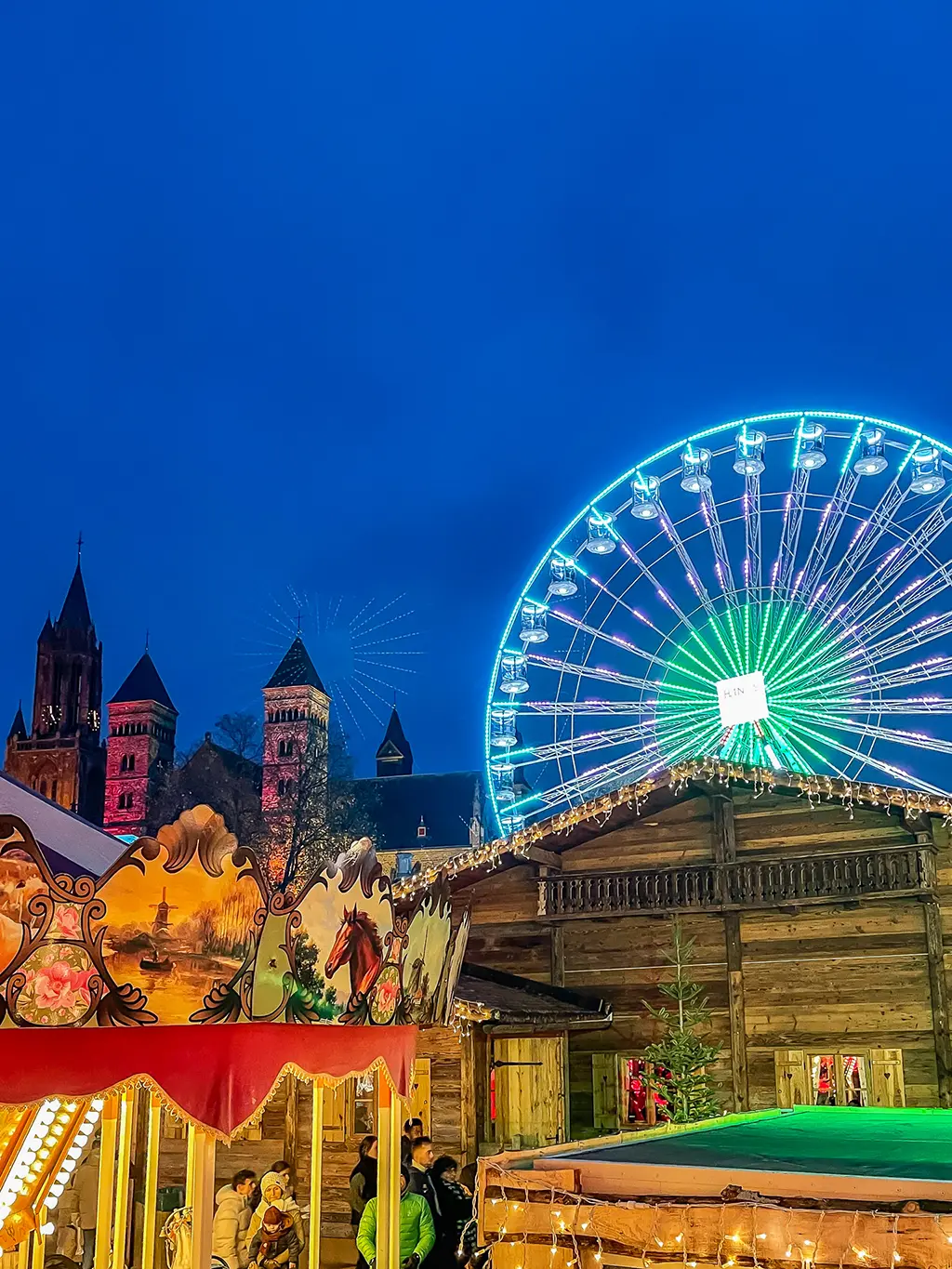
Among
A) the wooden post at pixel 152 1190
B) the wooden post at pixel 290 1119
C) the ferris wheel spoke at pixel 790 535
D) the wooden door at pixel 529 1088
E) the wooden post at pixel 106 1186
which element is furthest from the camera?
the ferris wheel spoke at pixel 790 535

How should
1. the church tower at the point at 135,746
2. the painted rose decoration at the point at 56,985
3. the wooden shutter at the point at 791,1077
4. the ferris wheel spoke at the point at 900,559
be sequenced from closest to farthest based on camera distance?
the painted rose decoration at the point at 56,985, the wooden shutter at the point at 791,1077, the ferris wheel spoke at the point at 900,559, the church tower at the point at 135,746

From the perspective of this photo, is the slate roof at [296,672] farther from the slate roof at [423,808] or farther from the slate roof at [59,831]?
the slate roof at [59,831]

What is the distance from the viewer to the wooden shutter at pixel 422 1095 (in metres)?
15.9

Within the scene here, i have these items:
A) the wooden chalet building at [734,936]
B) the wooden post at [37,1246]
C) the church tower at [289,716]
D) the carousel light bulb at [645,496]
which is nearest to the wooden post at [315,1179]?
the wooden post at [37,1246]

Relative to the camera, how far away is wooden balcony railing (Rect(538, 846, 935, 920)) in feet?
55.5

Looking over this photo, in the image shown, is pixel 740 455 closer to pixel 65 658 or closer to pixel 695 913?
pixel 695 913

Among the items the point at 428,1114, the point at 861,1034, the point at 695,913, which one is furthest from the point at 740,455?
the point at 428,1114

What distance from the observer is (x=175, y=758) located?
8369 cm

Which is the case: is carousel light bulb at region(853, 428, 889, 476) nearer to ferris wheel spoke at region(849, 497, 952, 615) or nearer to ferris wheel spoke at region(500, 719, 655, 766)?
ferris wheel spoke at region(849, 497, 952, 615)

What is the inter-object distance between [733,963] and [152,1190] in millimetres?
10920

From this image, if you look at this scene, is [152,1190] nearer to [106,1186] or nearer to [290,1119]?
[106,1186]

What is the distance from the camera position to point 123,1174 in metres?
10.0

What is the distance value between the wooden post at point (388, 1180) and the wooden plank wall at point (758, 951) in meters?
9.73

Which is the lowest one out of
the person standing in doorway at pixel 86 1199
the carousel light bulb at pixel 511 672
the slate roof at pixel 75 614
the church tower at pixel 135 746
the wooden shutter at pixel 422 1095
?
the person standing in doorway at pixel 86 1199
